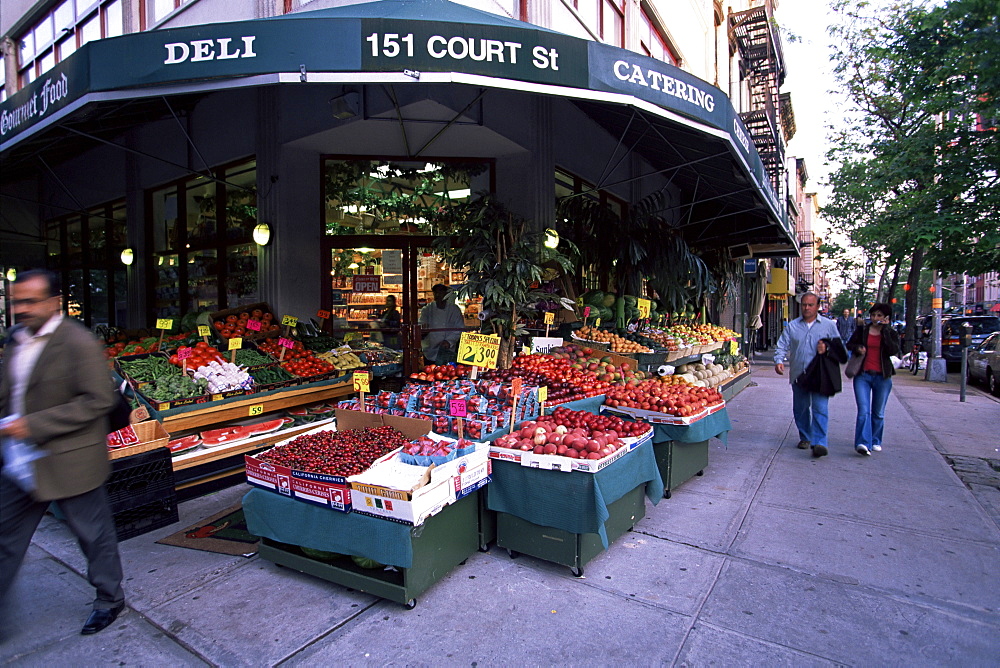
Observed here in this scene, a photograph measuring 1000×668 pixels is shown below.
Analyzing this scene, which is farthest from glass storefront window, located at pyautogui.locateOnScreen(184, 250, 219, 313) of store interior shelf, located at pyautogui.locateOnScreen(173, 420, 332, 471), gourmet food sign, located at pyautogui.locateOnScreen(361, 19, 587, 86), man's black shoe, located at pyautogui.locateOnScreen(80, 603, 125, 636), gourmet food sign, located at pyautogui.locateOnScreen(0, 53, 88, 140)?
man's black shoe, located at pyautogui.locateOnScreen(80, 603, 125, 636)

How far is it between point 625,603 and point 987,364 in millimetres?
14116

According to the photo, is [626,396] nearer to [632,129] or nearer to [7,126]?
[632,129]

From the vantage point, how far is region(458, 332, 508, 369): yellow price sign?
5.69 m

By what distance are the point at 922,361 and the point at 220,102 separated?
76.9 feet

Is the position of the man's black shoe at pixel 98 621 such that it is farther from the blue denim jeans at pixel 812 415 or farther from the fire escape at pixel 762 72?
the fire escape at pixel 762 72

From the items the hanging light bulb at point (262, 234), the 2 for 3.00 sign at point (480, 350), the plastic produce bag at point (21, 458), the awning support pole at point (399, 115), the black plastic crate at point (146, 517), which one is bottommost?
the black plastic crate at point (146, 517)

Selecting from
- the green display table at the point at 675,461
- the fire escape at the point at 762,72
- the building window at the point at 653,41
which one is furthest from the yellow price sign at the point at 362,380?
the fire escape at the point at 762,72

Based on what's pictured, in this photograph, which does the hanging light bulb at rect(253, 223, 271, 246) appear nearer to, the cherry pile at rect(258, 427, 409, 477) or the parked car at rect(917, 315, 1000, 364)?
the cherry pile at rect(258, 427, 409, 477)

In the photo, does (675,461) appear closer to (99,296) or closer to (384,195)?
(384,195)

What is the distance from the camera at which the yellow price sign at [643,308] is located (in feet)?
36.3

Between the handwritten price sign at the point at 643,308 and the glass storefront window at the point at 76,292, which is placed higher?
the glass storefront window at the point at 76,292

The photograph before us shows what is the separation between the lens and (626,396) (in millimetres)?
5977

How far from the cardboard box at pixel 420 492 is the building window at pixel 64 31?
40.7ft

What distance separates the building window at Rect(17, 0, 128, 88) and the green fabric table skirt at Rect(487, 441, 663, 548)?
12.6 m
